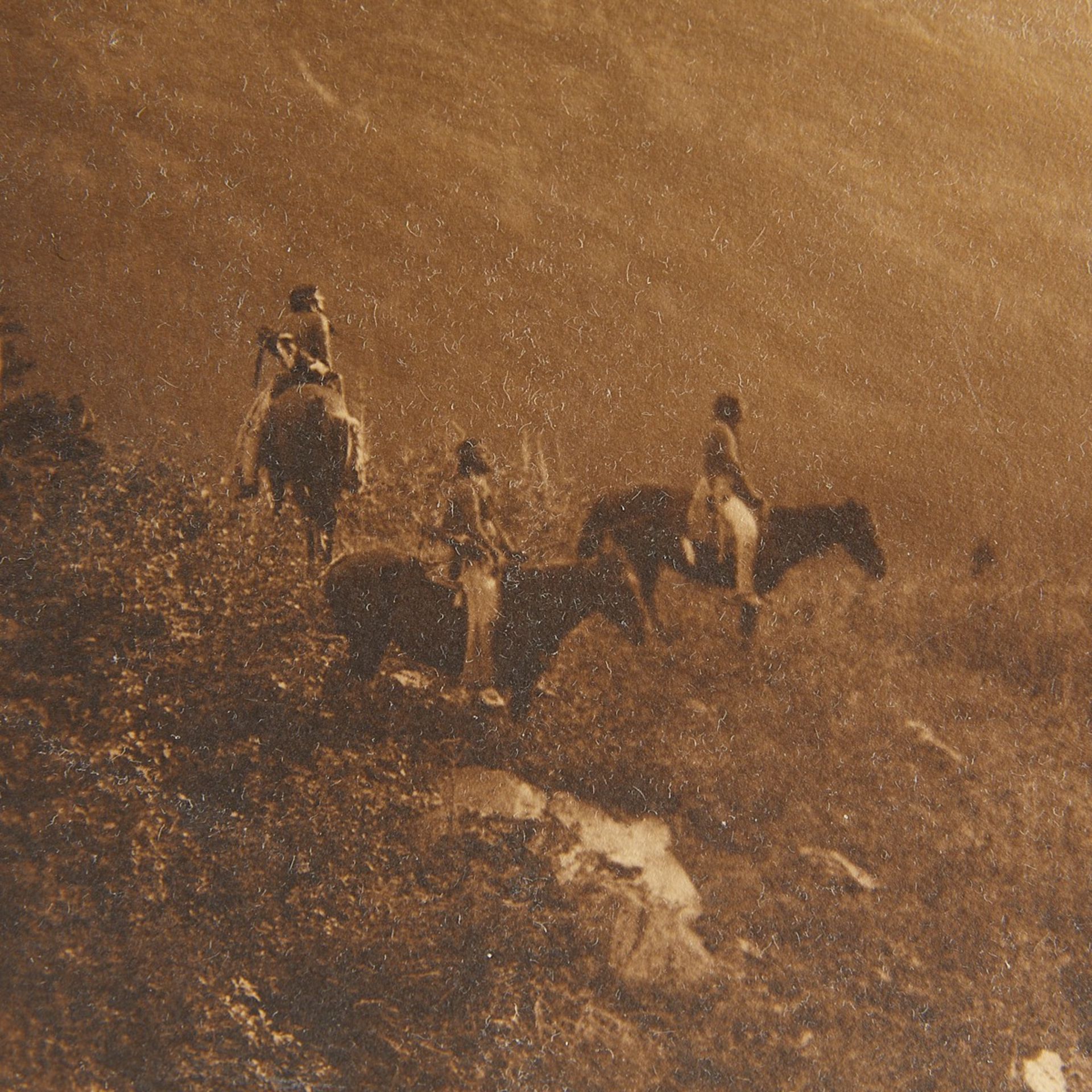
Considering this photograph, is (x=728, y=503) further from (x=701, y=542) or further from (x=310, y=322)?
(x=310, y=322)

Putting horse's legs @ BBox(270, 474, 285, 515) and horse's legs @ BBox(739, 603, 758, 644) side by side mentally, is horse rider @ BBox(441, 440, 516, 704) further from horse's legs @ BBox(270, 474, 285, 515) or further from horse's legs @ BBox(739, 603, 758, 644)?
horse's legs @ BBox(739, 603, 758, 644)

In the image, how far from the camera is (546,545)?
5.21ft

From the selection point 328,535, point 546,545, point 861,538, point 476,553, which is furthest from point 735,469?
point 328,535

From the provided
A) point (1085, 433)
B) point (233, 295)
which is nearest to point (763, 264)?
point (1085, 433)

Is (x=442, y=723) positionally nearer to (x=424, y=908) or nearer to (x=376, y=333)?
(x=424, y=908)

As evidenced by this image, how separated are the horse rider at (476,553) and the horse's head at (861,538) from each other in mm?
696

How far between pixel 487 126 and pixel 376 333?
476 mm

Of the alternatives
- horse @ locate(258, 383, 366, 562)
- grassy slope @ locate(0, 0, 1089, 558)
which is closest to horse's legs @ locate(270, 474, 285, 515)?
horse @ locate(258, 383, 366, 562)

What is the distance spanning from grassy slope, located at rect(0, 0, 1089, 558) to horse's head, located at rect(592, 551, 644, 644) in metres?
0.18

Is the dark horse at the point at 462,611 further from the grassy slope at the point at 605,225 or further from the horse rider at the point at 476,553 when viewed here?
the grassy slope at the point at 605,225

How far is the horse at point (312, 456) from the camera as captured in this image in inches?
60.9

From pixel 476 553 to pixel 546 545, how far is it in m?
0.14

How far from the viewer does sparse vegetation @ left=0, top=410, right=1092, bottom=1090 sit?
1.54 m

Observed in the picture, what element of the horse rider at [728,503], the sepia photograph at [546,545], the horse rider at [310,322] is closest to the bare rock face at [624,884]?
the sepia photograph at [546,545]
